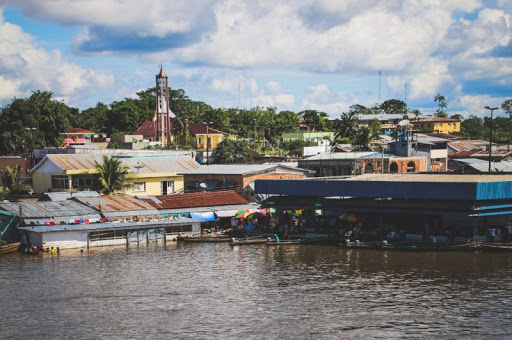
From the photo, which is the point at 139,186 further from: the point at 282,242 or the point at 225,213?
the point at 282,242

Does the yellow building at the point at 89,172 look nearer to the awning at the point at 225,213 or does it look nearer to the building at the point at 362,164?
the awning at the point at 225,213

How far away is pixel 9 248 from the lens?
38625mm

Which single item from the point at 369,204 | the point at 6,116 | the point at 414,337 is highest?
the point at 6,116

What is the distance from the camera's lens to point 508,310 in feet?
84.0

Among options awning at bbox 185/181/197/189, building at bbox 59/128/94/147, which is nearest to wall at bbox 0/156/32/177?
awning at bbox 185/181/197/189

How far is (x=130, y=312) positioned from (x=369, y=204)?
65.8 feet

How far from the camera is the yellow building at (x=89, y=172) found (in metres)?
51.6

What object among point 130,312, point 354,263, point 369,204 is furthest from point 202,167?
point 130,312

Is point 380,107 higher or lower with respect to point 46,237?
higher

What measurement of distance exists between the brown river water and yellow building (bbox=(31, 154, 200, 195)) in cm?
1362

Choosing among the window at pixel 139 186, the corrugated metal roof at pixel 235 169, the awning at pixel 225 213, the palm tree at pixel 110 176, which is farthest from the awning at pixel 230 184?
the palm tree at pixel 110 176

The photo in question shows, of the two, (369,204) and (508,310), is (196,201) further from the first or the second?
(508,310)

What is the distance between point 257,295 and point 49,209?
63.3 feet

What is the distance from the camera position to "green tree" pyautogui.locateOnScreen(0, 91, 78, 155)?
71812 millimetres
